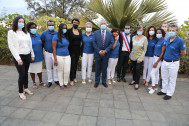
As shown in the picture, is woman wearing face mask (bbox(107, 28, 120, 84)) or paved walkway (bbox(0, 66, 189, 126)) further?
woman wearing face mask (bbox(107, 28, 120, 84))

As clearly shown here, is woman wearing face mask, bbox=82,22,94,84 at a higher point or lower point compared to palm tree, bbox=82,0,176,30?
lower

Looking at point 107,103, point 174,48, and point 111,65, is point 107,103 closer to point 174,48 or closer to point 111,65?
point 111,65

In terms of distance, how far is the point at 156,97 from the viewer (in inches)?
144

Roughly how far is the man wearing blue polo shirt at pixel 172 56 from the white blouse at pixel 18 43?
3268 millimetres

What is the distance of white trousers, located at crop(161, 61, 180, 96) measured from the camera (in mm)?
3350

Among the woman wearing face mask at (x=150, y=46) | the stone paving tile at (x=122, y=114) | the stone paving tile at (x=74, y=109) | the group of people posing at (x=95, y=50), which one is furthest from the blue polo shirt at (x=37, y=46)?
the woman wearing face mask at (x=150, y=46)

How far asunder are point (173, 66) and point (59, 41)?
2836 mm

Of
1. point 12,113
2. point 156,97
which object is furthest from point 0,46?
point 156,97

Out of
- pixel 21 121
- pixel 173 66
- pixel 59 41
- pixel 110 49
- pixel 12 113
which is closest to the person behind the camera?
pixel 21 121

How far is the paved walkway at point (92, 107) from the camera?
2.60m

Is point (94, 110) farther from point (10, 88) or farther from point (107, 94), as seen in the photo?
point (10, 88)

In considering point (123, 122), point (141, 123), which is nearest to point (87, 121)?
point (123, 122)

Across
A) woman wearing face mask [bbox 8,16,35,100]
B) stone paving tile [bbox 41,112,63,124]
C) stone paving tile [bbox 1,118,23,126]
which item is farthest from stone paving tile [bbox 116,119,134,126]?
woman wearing face mask [bbox 8,16,35,100]

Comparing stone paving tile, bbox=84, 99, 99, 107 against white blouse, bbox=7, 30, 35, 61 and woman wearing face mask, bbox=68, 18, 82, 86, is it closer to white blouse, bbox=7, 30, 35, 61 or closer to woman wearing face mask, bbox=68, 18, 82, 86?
woman wearing face mask, bbox=68, 18, 82, 86
